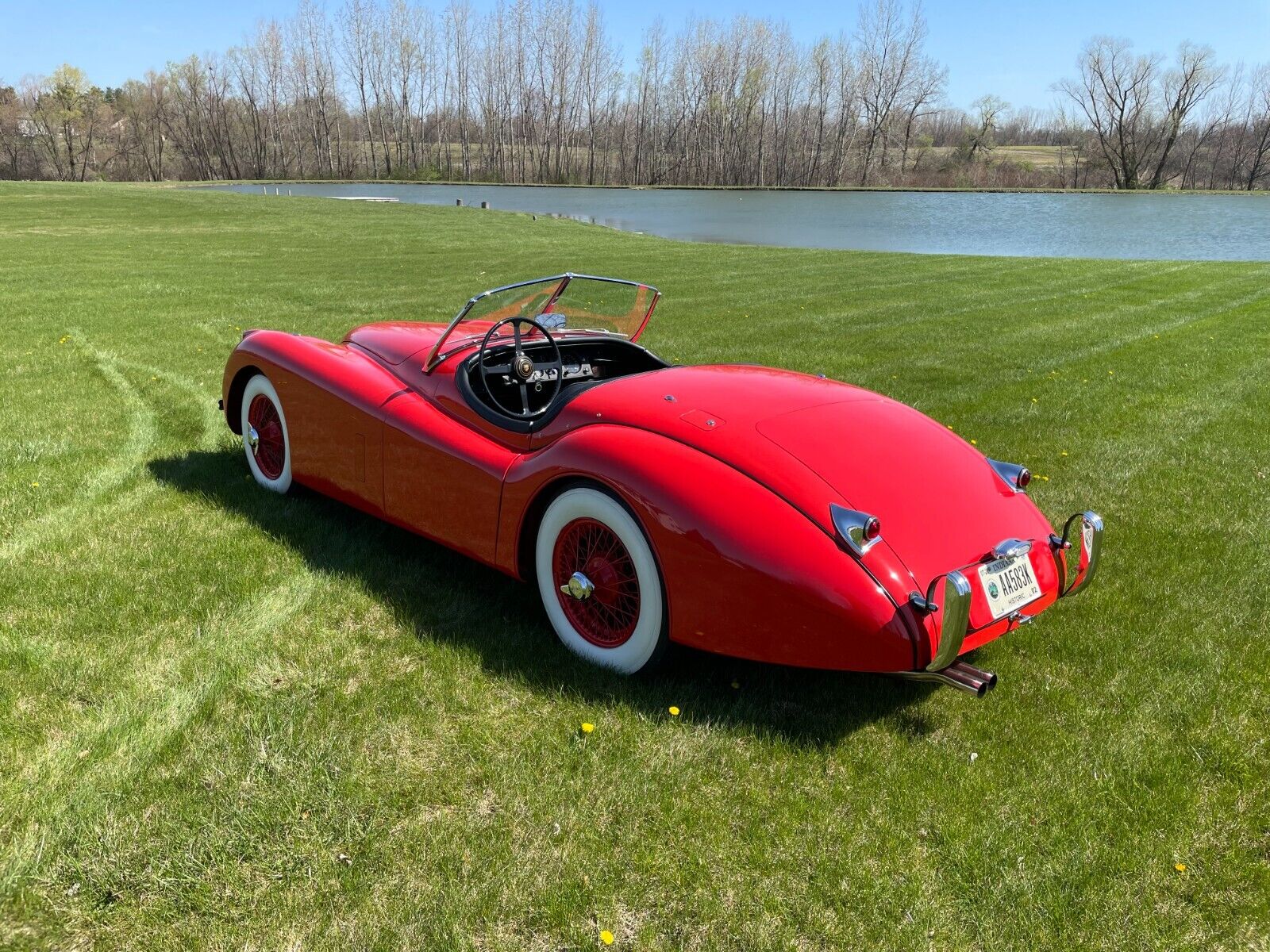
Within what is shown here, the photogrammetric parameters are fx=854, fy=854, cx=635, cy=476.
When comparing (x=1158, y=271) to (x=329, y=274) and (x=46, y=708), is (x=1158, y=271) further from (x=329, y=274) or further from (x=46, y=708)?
(x=46, y=708)

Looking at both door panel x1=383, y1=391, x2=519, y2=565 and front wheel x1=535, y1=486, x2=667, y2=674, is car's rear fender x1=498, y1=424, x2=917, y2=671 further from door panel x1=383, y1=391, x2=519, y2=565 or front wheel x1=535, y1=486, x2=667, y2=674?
door panel x1=383, y1=391, x2=519, y2=565

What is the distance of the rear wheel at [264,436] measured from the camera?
482 centimetres

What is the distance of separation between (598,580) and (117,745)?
1650mm

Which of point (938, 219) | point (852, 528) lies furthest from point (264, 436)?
point (938, 219)

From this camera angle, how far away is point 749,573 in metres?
2.74

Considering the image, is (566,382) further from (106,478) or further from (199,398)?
(199,398)

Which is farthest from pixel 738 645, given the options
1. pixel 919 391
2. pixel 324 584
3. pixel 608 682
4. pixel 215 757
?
pixel 919 391

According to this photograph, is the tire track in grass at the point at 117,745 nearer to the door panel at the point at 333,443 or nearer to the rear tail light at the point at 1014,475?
the door panel at the point at 333,443

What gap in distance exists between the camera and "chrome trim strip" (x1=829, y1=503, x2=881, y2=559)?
2.75 metres

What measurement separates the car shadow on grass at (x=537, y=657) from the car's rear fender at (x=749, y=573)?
301 millimetres

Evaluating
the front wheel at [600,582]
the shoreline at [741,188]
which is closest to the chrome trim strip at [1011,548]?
the front wheel at [600,582]

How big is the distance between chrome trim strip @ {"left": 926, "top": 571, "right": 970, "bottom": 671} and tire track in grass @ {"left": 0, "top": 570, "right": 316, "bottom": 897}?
2.44 meters

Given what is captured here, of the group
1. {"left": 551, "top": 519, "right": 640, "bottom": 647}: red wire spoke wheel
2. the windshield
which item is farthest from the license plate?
the windshield

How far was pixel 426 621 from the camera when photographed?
3580 millimetres
